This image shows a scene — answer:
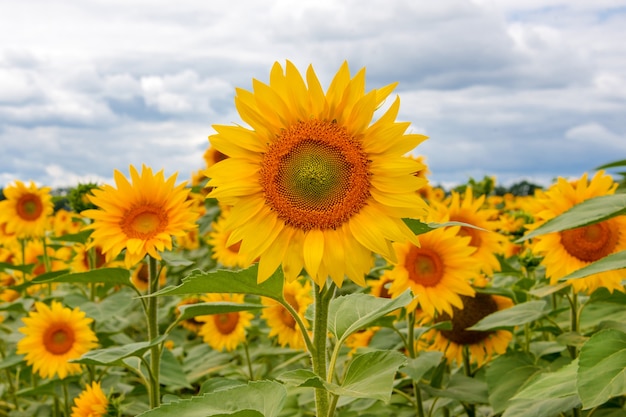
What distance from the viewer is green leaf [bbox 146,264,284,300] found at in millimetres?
1622

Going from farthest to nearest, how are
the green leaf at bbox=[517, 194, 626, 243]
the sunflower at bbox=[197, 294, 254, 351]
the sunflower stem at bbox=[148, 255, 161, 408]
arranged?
the sunflower at bbox=[197, 294, 254, 351] < the sunflower stem at bbox=[148, 255, 161, 408] < the green leaf at bbox=[517, 194, 626, 243]

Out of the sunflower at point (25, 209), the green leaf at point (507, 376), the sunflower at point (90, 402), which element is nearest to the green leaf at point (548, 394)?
the green leaf at point (507, 376)

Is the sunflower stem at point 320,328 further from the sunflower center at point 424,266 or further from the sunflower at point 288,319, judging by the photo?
the sunflower at point 288,319

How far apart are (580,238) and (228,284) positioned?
1.82 meters

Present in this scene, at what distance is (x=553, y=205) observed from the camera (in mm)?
2965

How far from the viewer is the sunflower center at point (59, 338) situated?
3775mm

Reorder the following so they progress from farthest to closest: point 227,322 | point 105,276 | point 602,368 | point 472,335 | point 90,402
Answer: point 227,322
point 472,335
point 90,402
point 105,276
point 602,368

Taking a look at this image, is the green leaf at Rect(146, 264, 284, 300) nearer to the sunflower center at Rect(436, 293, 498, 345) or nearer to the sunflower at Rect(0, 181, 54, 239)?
the sunflower center at Rect(436, 293, 498, 345)

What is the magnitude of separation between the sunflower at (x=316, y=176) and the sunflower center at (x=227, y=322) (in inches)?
107

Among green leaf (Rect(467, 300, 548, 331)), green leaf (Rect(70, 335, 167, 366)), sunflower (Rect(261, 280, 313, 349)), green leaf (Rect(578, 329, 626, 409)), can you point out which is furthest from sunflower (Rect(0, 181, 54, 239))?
green leaf (Rect(578, 329, 626, 409))

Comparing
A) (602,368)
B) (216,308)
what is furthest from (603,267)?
(216,308)

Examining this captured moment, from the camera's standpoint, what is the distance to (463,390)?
9.42 feet

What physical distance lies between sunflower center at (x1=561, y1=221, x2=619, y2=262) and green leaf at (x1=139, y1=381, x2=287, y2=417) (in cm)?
181

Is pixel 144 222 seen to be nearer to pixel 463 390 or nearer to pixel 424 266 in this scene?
pixel 424 266
